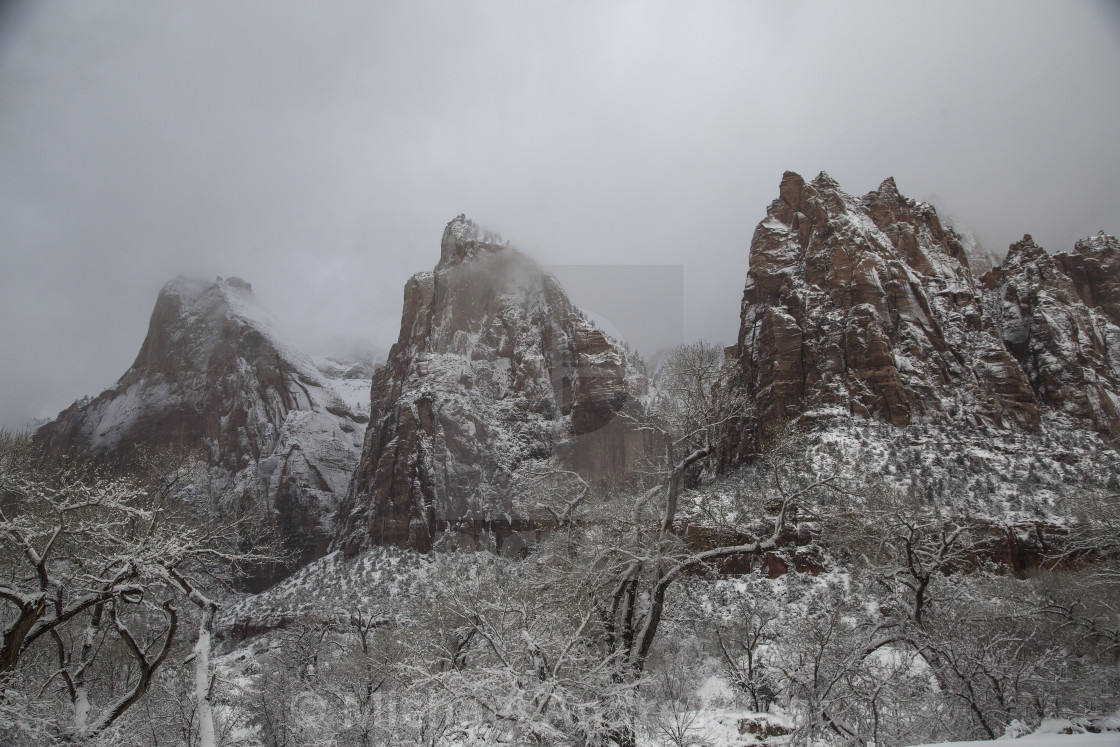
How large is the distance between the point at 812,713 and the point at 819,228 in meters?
82.0

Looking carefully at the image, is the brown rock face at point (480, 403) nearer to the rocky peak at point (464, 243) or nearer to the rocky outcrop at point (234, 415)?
the rocky peak at point (464, 243)

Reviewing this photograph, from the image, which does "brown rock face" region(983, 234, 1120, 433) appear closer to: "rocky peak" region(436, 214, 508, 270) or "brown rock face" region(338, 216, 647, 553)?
"brown rock face" region(338, 216, 647, 553)

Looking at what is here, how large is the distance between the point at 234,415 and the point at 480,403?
69272mm

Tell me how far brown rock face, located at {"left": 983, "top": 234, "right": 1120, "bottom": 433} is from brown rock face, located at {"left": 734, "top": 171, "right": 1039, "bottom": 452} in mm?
5555

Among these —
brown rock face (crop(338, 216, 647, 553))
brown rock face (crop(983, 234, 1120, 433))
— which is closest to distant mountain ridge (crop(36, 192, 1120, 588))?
brown rock face (crop(983, 234, 1120, 433))

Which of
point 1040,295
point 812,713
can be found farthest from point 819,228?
point 812,713

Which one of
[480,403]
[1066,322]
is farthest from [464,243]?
[1066,322]

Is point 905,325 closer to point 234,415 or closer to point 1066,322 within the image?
point 1066,322

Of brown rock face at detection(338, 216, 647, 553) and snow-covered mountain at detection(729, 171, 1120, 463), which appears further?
brown rock face at detection(338, 216, 647, 553)

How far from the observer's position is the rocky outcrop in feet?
411

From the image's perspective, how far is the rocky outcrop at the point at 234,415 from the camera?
125375 millimetres

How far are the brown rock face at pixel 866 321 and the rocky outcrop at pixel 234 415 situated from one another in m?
94.0

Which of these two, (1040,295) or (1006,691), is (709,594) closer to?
(1006,691)

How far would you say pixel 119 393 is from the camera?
145 m
